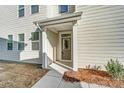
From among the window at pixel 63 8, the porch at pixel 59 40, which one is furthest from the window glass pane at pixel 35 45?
the window at pixel 63 8

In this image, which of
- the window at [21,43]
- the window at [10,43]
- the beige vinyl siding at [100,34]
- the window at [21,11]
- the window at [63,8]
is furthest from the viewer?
the window at [10,43]

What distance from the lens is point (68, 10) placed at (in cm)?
1152

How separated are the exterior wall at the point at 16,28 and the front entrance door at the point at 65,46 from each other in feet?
7.72

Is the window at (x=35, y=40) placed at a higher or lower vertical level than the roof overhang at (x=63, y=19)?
lower

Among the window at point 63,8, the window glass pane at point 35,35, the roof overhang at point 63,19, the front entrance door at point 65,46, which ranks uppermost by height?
the window at point 63,8

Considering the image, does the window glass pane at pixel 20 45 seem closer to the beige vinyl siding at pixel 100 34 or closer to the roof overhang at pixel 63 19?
the roof overhang at pixel 63 19

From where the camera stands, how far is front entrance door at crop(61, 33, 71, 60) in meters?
12.1

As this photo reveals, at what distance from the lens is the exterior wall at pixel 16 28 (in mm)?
12131

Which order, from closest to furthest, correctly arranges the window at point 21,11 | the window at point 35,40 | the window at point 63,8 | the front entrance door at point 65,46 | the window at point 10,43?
the window at point 63,8 < the window at point 35,40 < the front entrance door at point 65,46 < the window at point 21,11 < the window at point 10,43

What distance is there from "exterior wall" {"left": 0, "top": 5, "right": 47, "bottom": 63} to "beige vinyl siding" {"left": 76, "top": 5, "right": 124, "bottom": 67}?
170 inches

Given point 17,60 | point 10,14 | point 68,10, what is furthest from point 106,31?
point 10,14

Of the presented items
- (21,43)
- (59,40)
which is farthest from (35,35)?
(59,40)
